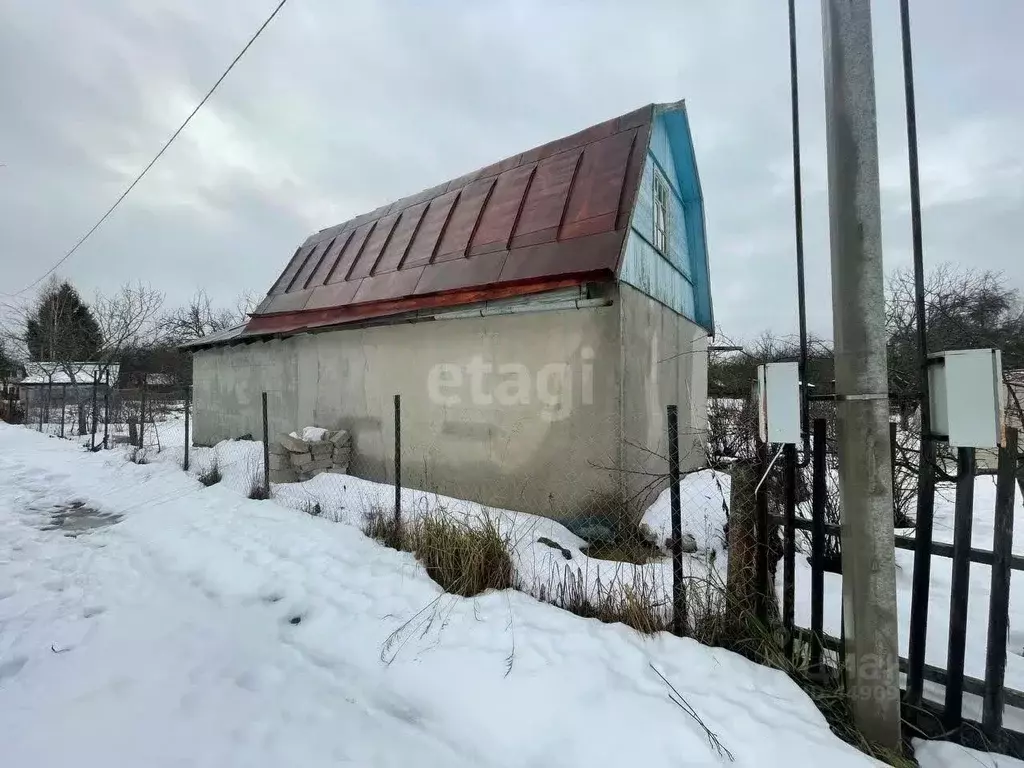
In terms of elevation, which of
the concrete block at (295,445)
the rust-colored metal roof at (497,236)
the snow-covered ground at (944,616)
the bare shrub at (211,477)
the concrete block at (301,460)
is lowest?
the snow-covered ground at (944,616)

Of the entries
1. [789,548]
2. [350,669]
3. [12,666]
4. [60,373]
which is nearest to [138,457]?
[12,666]

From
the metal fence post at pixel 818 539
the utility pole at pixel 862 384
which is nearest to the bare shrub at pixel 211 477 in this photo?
the metal fence post at pixel 818 539

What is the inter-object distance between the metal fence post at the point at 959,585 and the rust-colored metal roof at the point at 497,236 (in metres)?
3.68

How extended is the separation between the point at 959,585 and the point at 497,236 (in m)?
6.14

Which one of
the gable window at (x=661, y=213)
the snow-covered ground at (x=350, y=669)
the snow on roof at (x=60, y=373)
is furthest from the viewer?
the snow on roof at (x=60, y=373)

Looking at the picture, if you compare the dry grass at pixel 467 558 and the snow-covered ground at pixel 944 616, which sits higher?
the dry grass at pixel 467 558

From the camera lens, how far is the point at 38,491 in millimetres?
7410

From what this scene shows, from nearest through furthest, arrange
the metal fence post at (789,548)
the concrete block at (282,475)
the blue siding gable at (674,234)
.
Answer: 1. the metal fence post at (789,548)
2. the blue siding gable at (674,234)
3. the concrete block at (282,475)

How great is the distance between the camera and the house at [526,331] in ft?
19.1

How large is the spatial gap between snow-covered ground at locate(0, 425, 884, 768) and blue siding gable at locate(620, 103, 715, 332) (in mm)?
4157

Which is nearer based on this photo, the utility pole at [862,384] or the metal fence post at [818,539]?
the utility pole at [862,384]

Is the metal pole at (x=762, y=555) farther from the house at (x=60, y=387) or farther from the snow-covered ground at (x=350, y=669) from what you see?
the house at (x=60, y=387)

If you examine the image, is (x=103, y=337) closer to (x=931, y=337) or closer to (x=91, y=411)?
(x=91, y=411)

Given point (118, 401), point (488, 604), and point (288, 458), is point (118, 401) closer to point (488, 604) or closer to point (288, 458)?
point (288, 458)
